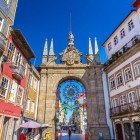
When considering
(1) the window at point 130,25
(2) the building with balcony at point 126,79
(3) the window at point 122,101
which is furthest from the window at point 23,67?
(1) the window at point 130,25

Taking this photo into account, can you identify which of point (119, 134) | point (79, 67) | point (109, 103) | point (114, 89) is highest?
point (79, 67)

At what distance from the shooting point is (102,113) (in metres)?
24.7

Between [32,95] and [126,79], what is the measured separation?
12721 millimetres

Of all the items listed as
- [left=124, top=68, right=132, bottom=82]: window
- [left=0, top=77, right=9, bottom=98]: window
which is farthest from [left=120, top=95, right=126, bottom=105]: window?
[left=0, top=77, right=9, bottom=98]: window

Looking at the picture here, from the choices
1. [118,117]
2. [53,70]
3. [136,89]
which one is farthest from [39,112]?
[136,89]

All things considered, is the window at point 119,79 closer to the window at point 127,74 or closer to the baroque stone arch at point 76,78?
the window at point 127,74

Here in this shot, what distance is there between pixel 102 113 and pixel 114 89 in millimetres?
4058

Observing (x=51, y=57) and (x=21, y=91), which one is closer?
(x=21, y=91)

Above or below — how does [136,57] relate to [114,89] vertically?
above

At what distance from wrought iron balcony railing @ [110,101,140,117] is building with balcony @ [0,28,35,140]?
39.7 ft

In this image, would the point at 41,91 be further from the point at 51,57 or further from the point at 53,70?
the point at 51,57

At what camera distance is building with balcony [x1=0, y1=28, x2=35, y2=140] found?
1426 centimetres

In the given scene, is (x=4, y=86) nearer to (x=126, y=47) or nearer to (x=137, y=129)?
(x=137, y=129)

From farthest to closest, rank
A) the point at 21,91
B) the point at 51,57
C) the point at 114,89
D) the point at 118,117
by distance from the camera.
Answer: the point at 51,57, the point at 114,89, the point at 118,117, the point at 21,91
